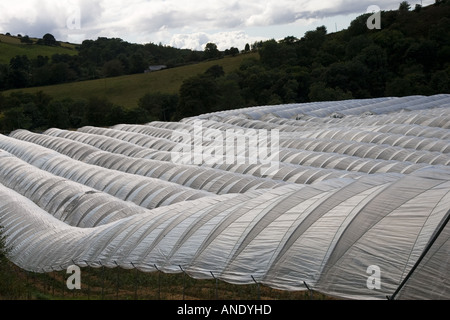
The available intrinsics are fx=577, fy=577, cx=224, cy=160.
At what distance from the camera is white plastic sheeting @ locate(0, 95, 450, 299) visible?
691 inches

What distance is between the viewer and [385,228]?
60.3 feet

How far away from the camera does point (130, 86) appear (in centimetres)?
14825

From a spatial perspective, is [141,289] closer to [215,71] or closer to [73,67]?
[215,71]

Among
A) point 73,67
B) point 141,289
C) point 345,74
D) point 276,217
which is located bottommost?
point 141,289

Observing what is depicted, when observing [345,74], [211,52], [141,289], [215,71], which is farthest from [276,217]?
[211,52]

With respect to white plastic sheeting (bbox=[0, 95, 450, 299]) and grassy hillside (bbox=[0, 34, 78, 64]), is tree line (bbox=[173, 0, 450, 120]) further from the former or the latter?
grassy hillside (bbox=[0, 34, 78, 64])

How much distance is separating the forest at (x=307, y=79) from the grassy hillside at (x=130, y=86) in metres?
10.9

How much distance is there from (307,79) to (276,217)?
101 metres

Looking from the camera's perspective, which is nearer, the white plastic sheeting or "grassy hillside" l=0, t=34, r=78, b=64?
the white plastic sheeting

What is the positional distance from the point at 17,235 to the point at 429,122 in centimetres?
4144

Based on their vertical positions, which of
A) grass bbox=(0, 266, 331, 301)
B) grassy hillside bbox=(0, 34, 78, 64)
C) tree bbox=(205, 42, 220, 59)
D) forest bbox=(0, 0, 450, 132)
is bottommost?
grass bbox=(0, 266, 331, 301)

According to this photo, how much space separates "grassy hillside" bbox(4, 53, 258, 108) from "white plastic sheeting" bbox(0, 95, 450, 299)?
85.7m

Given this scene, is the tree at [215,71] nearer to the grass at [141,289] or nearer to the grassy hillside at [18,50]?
the grassy hillside at [18,50]

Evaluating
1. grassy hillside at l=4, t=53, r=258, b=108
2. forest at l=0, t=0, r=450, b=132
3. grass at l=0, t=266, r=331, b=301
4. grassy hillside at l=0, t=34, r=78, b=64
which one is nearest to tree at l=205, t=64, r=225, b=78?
forest at l=0, t=0, r=450, b=132
